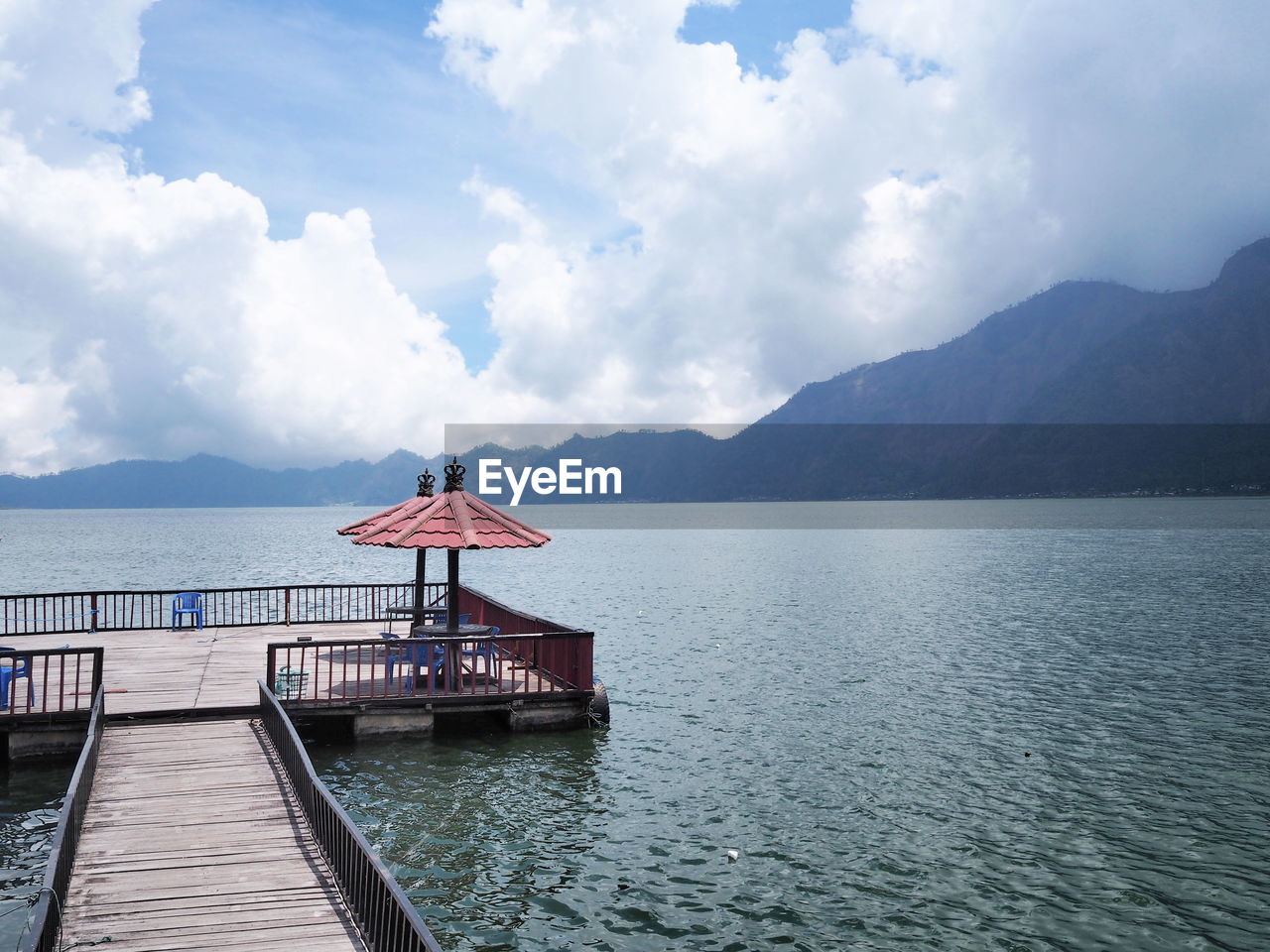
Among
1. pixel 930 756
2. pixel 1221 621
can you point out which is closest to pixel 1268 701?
pixel 930 756

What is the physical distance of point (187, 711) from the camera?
1560cm

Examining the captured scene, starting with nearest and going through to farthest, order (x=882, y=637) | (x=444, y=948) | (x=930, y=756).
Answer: (x=444, y=948), (x=930, y=756), (x=882, y=637)

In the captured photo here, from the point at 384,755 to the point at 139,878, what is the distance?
788 centimetres

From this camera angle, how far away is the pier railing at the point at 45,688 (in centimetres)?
1538

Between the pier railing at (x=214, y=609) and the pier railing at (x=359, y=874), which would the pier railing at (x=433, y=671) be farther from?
the pier railing at (x=359, y=874)

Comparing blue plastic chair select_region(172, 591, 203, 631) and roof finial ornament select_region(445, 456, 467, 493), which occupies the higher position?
roof finial ornament select_region(445, 456, 467, 493)

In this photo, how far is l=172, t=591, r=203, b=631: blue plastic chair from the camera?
25.7 meters

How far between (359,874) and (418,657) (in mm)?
9766

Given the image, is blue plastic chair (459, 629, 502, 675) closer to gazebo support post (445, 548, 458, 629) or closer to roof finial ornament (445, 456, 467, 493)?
gazebo support post (445, 548, 458, 629)

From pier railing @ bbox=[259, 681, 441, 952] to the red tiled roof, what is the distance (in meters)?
5.71

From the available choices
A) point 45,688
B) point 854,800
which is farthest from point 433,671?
point 854,800

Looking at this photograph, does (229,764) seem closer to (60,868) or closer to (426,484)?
(60,868)

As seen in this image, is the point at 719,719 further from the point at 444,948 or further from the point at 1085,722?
the point at 444,948

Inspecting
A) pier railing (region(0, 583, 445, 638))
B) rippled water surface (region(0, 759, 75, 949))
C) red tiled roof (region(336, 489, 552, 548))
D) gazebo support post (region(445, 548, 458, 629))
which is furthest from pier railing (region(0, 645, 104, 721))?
gazebo support post (region(445, 548, 458, 629))
